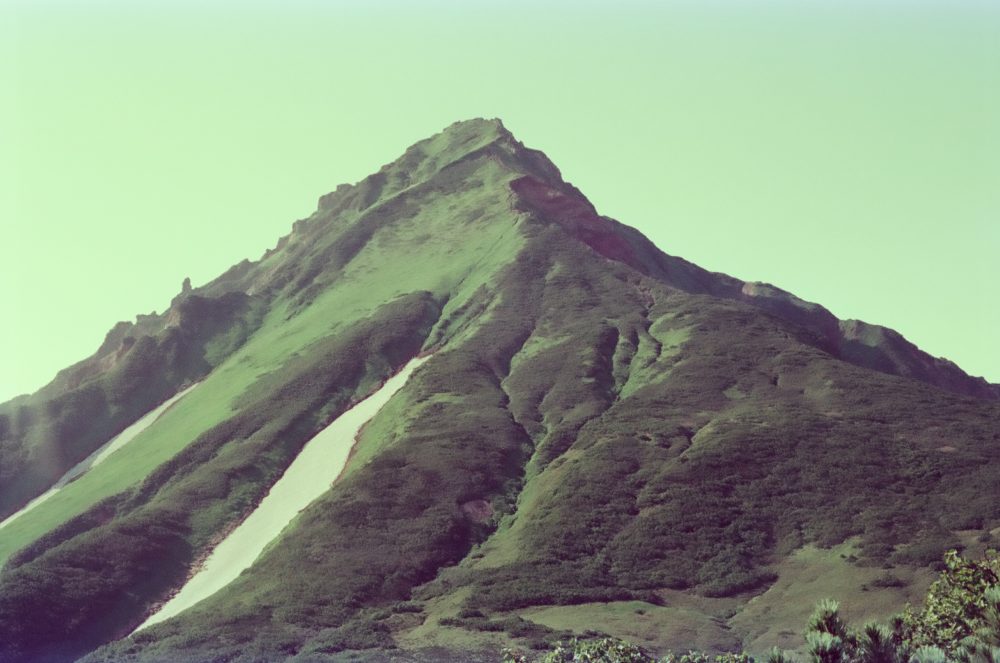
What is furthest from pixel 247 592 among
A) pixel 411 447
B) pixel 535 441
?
pixel 535 441

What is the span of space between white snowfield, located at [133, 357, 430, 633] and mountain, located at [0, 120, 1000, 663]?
1.97 m

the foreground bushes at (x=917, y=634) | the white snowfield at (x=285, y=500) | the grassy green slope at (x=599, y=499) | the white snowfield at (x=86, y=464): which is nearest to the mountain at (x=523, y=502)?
the grassy green slope at (x=599, y=499)

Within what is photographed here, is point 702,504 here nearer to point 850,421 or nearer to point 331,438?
point 850,421

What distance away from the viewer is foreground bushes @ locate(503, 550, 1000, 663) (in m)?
43.5

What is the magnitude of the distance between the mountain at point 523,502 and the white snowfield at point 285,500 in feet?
6.48

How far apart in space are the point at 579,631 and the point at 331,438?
76.4 m

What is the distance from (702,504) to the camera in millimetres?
129000

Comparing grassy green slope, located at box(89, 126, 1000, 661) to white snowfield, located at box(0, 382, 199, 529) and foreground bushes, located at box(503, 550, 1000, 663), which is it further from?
white snowfield, located at box(0, 382, 199, 529)

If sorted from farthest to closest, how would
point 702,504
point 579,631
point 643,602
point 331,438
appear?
point 331,438, point 702,504, point 643,602, point 579,631

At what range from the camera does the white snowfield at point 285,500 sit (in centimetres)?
13288

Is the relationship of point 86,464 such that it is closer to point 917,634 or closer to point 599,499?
→ point 599,499

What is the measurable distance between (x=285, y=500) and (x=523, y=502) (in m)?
33.4

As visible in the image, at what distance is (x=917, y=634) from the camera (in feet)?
211

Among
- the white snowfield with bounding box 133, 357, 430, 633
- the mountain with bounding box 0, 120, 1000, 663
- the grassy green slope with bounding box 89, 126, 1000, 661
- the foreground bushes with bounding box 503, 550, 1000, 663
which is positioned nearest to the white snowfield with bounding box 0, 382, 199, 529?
the mountain with bounding box 0, 120, 1000, 663
